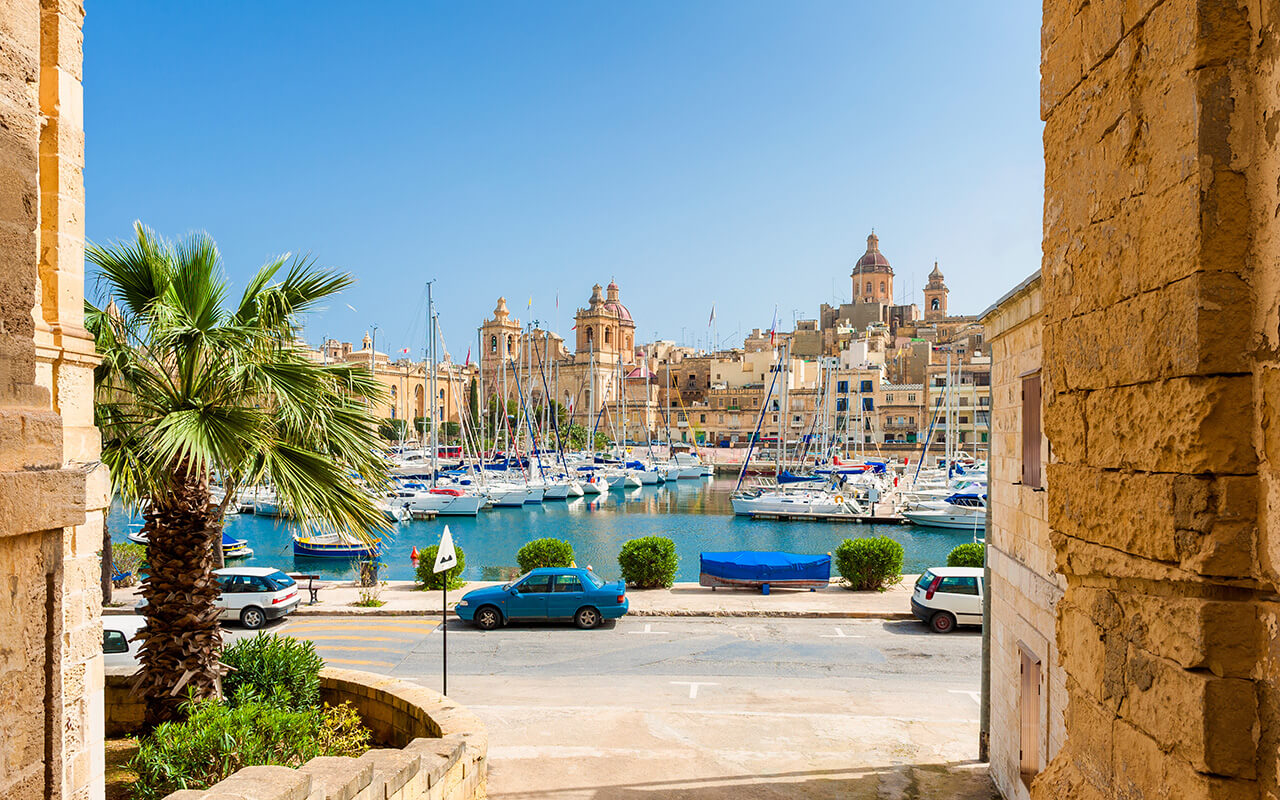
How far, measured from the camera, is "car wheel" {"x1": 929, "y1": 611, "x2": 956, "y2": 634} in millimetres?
14234

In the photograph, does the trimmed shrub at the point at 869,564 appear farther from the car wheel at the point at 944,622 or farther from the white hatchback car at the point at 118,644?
the white hatchback car at the point at 118,644

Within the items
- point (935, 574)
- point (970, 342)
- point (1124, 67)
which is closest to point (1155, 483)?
point (1124, 67)

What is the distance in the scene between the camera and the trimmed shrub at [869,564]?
1788 cm

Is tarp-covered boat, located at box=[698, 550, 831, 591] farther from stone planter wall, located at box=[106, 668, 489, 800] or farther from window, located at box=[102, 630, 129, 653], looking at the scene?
window, located at box=[102, 630, 129, 653]

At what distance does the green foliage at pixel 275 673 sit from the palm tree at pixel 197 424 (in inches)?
13.7

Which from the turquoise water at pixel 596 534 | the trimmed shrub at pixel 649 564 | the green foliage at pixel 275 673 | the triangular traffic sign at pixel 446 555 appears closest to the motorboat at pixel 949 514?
the turquoise water at pixel 596 534

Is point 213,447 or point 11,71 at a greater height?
point 11,71

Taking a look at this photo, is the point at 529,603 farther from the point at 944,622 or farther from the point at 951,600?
the point at 951,600

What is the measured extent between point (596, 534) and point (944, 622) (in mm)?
22893

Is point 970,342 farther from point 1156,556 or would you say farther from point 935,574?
point 1156,556


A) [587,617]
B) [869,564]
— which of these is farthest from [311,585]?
[869,564]

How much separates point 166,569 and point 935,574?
38.4 feet

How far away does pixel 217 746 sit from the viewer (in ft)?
18.9

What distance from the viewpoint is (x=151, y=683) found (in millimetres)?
6996
